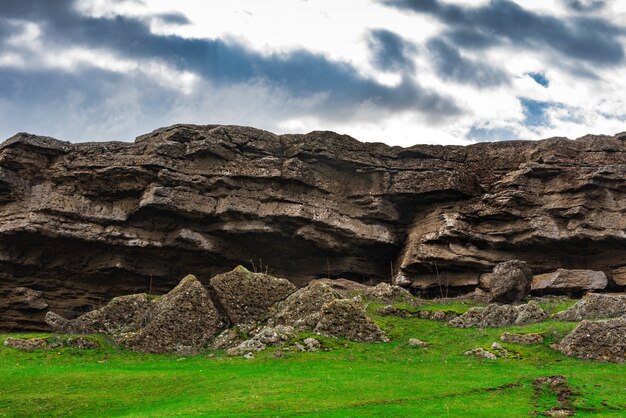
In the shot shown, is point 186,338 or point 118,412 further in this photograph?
point 186,338

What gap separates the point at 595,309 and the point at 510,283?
28.9 ft

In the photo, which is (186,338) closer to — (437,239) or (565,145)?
(437,239)

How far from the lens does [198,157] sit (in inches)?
2520

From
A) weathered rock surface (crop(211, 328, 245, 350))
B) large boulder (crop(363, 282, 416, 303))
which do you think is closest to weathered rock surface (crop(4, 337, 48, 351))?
weathered rock surface (crop(211, 328, 245, 350))

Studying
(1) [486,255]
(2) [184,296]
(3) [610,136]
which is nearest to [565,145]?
(3) [610,136]

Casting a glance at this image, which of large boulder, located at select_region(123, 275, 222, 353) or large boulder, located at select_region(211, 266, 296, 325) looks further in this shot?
large boulder, located at select_region(211, 266, 296, 325)

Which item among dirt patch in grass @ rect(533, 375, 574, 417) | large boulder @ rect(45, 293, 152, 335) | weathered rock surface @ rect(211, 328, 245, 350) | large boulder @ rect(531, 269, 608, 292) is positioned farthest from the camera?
large boulder @ rect(531, 269, 608, 292)

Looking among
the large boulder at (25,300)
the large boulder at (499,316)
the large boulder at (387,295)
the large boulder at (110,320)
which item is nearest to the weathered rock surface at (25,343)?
the large boulder at (110,320)

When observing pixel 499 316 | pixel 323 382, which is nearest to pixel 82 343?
pixel 323 382

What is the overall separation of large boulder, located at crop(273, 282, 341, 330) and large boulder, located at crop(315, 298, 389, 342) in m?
1.19

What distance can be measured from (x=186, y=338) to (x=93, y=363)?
668 cm

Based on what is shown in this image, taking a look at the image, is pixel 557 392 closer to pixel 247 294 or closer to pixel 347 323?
pixel 347 323

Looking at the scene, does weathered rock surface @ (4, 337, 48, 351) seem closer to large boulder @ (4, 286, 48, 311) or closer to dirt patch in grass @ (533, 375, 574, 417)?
large boulder @ (4, 286, 48, 311)

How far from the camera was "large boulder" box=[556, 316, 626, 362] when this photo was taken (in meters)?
33.4
